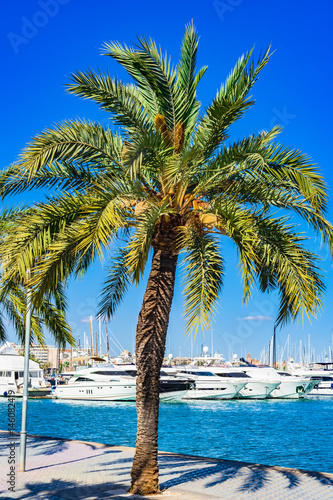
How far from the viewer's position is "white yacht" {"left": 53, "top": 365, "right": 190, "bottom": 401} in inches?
2057

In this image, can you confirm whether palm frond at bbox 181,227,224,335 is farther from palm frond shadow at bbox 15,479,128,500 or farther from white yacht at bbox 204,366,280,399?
white yacht at bbox 204,366,280,399

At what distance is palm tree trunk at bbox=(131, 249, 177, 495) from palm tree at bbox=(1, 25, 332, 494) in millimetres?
19

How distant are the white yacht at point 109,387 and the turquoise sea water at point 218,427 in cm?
82

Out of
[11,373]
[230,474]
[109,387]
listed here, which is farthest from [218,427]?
[11,373]

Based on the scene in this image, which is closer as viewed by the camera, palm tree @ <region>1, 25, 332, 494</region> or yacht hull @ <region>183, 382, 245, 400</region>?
palm tree @ <region>1, 25, 332, 494</region>

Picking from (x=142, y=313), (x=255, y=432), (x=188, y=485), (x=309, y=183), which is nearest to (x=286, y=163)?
(x=309, y=183)

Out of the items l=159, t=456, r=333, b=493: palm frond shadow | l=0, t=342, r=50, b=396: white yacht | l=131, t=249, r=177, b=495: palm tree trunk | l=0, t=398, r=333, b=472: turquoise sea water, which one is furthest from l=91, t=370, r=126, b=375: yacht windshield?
l=131, t=249, r=177, b=495: palm tree trunk

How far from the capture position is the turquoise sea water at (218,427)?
23.5 m

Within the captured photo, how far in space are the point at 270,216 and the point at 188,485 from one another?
5.39 m

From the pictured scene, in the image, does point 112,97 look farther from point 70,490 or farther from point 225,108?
point 70,490

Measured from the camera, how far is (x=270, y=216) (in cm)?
970

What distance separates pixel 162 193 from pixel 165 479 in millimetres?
5764

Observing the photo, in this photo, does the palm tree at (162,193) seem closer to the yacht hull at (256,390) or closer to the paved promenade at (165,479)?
the paved promenade at (165,479)

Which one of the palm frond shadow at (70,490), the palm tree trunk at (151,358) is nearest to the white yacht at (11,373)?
the palm frond shadow at (70,490)
